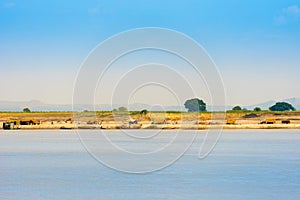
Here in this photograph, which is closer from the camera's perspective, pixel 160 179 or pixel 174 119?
pixel 160 179

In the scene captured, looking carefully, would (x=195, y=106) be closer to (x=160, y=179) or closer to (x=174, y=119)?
(x=174, y=119)

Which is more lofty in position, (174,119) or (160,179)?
(174,119)

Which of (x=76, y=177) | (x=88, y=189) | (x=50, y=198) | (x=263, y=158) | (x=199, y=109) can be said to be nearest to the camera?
(x=50, y=198)

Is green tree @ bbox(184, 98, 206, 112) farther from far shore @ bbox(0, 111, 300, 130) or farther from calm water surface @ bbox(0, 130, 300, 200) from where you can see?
calm water surface @ bbox(0, 130, 300, 200)

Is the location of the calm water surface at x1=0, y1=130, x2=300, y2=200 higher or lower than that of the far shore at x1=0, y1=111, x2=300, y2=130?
lower

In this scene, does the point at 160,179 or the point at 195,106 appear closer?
the point at 160,179

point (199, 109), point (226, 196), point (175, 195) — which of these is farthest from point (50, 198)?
point (199, 109)

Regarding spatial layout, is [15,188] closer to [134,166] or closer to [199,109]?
[134,166]

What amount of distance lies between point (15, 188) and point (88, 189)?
184cm

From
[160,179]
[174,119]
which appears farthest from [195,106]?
[160,179]

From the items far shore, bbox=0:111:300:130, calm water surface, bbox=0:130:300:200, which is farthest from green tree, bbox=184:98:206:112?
calm water surface, bbox=0:130:300:200

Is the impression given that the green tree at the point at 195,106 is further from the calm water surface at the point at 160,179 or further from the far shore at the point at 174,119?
the calm water surface at the point at 160,179

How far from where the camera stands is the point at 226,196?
528 inches

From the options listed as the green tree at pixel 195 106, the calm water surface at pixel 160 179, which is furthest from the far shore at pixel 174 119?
the calm water surface at pixel 160 179
